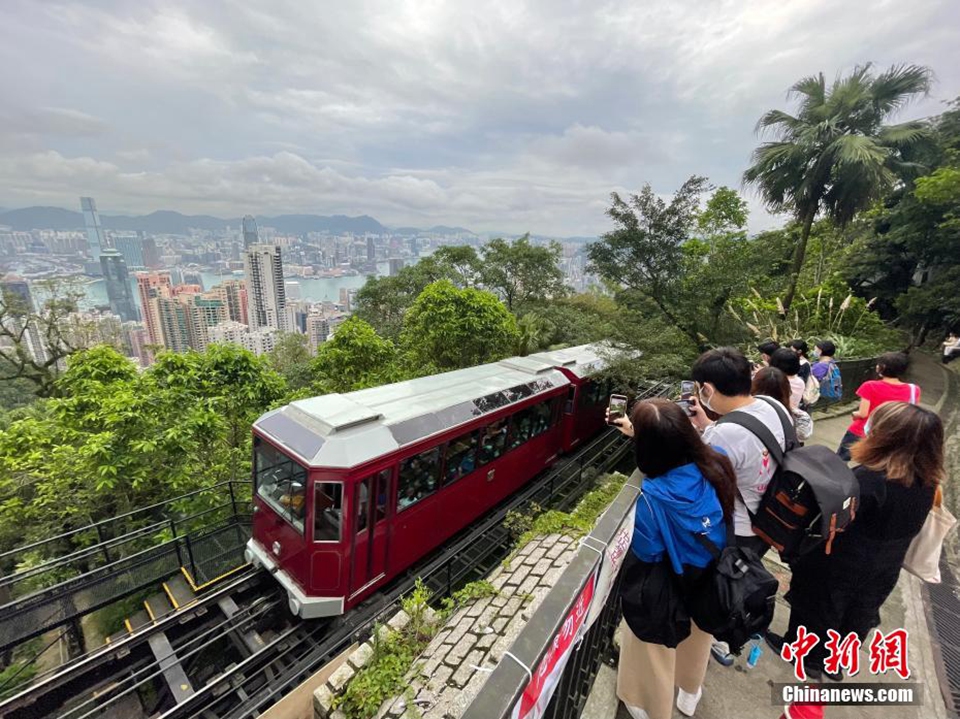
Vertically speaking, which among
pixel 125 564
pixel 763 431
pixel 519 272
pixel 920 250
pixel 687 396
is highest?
pixel 920 250

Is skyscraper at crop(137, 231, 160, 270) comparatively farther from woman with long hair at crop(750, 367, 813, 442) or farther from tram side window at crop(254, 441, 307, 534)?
woman with long hair at crop(750, 367, 813, 442)

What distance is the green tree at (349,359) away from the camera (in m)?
10.7

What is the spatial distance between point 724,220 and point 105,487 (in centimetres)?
2413

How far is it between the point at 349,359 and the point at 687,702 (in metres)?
9.86

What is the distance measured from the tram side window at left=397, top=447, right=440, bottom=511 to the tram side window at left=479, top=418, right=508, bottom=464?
1.04m

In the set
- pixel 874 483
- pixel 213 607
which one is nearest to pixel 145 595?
pixel 213 607

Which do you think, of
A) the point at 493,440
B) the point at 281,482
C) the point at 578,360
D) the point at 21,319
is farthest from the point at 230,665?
the point at 21,319

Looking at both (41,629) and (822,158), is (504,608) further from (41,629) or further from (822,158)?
(822,158)

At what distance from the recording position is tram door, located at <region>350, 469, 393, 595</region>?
4883 mm

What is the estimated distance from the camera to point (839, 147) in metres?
11.0

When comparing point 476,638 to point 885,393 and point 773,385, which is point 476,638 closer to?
point 773,385

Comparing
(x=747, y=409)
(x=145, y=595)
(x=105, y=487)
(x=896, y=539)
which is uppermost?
(x=747, y=409)

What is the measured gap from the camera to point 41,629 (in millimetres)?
5203

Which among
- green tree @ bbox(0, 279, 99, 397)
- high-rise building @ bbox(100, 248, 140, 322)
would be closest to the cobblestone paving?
green tree @ bbox(0, 279, 99, 397)
